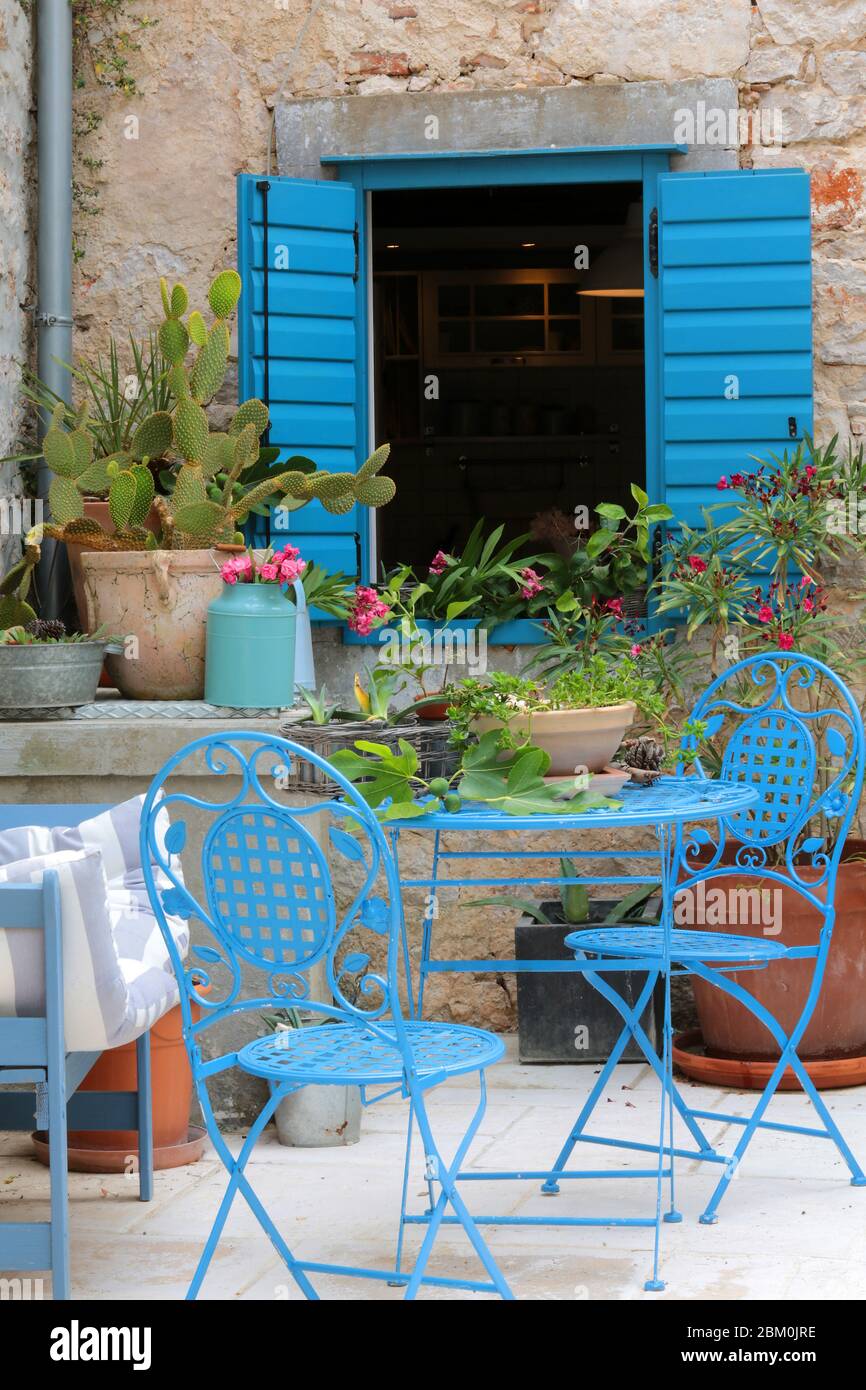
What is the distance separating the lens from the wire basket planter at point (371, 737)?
309 centimetres

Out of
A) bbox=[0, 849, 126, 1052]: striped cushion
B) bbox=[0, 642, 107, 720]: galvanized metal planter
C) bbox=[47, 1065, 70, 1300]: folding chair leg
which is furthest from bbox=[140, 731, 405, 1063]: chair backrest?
bbox=[0, 642, 107, 720]: galvanized metal planter

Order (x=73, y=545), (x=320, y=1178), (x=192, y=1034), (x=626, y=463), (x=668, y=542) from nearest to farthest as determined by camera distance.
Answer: (x=192, y=1034) → (x=320, y=1178) → (x=73, y=545) → (x=668, y=542) → (x=626, y=463)

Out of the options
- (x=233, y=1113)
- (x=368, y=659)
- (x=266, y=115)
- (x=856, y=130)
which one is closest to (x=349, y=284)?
(x=266, y=115)

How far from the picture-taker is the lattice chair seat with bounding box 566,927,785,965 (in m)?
3.44

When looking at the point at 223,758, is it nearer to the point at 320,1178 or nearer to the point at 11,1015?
the point at 320,1178

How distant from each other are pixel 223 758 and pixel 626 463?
558 cm

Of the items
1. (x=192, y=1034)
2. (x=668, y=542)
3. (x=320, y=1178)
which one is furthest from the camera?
(x=668, y=542)

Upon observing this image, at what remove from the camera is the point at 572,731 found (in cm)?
312

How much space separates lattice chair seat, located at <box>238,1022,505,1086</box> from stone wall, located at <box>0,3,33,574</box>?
8.69 ft

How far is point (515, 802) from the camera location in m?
2.90

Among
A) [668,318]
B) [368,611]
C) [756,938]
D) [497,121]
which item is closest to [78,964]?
[368,611]

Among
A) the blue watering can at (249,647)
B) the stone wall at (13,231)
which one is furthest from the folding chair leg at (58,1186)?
the stone wall at (13,231)

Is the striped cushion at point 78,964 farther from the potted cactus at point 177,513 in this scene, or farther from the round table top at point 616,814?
the potted cactus at point 177,513

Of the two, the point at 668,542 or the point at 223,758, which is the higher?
the point at 668,542
